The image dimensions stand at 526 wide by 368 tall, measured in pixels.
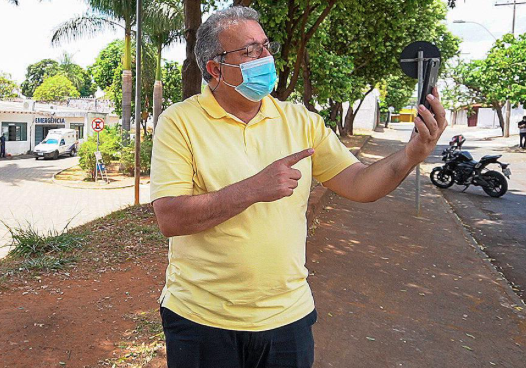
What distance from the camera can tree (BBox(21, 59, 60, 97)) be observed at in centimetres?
7219

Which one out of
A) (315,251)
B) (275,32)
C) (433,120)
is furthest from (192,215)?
(275,32)

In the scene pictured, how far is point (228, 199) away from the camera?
1605mm

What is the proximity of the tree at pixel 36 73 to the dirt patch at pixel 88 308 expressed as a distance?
236ft

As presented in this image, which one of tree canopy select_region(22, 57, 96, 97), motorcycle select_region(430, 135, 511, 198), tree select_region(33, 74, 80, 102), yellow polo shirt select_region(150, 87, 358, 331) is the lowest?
motorcycle select_region(430, 135, 511, 198)

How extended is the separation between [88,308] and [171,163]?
3109 millimetres

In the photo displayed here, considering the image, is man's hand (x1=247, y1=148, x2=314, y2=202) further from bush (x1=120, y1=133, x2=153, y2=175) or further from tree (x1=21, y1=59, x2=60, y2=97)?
tree (x1=21, y1=59, x2=60, y2=97)

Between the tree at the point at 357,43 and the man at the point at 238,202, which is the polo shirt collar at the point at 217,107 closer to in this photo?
the man at the point at 238,202

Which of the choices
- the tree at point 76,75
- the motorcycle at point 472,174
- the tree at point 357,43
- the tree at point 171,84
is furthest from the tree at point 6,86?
the motorcycle at point 472,174

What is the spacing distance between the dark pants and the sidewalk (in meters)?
1.95

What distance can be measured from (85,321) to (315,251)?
3.16 metres

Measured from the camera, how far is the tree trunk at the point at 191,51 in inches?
309

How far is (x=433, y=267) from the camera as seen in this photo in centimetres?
633

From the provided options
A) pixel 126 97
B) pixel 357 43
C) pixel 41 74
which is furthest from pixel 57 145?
pixel 41 74

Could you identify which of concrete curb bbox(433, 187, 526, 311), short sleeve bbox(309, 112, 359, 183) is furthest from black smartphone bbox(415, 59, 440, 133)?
concrete curb bbox(433, 187, 526, 311)
